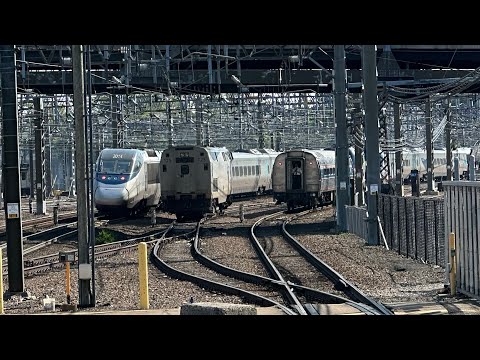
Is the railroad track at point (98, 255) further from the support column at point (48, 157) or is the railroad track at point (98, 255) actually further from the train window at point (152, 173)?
the support column at point (48, 157)

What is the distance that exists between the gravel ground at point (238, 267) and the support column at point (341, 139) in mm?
875

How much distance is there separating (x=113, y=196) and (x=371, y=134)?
41.0ft

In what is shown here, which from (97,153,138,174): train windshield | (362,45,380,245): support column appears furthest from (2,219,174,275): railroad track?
(362,45,380,245): support column

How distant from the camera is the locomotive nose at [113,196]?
112 feet

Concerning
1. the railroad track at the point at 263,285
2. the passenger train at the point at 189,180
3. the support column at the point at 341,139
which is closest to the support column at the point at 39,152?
the passenger train at the point at 189,180

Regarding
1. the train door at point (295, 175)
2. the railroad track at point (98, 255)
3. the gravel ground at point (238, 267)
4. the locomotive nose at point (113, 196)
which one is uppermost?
the train door at point (295, 175)

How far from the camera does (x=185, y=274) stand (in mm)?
18656

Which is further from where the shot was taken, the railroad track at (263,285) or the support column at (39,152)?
the support column at (39,152)

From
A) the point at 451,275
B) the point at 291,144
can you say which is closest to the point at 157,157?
the point at 451,275

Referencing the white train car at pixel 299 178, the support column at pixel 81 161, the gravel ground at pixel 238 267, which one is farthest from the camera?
the white train car at pixel 299 178

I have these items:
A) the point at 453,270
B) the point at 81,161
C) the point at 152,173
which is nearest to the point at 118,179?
the point at 152,173

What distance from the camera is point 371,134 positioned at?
2455 cm

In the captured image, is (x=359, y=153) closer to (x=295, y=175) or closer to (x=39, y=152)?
(x=295, y=175)
